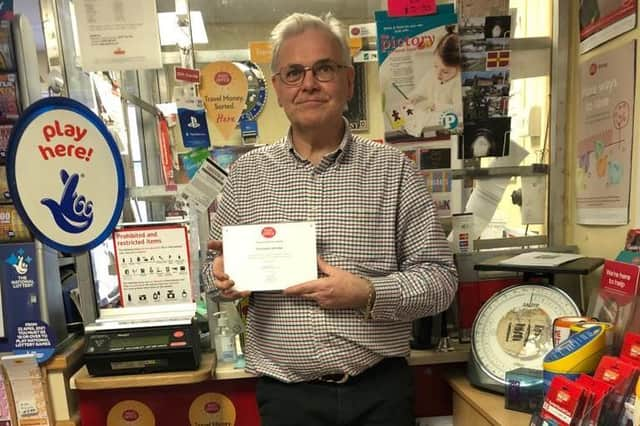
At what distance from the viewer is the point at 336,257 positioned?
108 centimetres

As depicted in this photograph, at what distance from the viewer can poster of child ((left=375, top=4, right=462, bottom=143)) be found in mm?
1443

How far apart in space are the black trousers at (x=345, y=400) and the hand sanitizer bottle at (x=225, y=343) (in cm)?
29

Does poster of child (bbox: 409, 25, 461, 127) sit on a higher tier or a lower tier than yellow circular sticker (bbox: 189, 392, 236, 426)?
higher

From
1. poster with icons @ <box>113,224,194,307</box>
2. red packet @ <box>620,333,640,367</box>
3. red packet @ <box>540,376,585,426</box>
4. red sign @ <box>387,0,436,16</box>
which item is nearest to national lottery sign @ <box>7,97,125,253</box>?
poster with icons @ <box>113,224,194,307</box>

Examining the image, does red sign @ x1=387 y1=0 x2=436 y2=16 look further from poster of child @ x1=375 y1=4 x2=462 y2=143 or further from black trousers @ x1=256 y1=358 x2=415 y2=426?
black trousers @ x1=256 y1=358 x2=415 y2=426

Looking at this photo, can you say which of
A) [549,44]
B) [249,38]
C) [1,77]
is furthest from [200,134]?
[549,44]

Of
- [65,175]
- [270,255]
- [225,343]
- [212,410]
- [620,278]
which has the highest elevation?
[65,175]

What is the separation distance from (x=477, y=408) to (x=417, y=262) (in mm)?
458

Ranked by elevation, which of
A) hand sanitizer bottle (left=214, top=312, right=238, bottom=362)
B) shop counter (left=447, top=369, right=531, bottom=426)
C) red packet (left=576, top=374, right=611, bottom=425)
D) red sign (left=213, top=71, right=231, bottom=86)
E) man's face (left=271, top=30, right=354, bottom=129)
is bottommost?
shop counter (left=447, top=369, right=531, bottom=426)

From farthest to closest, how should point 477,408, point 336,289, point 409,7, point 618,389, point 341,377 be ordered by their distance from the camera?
point 409,7 < point 477,408 < point 341,377 < point 336,289 < point 618,389

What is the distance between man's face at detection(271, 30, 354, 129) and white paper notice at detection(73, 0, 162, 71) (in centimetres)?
55

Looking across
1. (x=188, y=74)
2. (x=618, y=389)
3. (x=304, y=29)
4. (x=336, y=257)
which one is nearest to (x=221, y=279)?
(x=336, y=257)

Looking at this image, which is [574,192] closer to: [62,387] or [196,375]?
[196,375]

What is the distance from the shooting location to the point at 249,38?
1521mm
